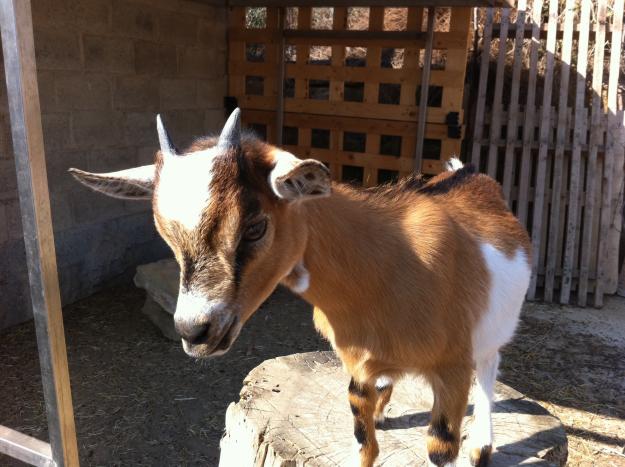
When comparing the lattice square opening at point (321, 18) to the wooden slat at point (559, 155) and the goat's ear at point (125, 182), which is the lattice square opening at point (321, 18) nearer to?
the wooden slat at point (559, 155)

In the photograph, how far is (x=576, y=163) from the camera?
598 centimetres

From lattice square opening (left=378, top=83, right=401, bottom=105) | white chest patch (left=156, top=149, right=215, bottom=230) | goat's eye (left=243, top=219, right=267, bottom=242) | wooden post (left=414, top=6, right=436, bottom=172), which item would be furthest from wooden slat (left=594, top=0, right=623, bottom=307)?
white chest patch (left=156, top=149, right=215, bottom=230)

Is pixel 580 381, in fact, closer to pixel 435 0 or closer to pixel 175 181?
pixel 435 0

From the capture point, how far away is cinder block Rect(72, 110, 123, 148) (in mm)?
5164

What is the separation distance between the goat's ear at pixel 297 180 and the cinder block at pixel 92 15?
4134 mm

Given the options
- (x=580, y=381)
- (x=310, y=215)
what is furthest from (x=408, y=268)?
(x=580, y=381)

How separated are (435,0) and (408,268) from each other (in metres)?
4.22

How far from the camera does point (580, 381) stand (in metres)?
4.64

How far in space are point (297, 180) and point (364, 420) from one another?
1163mm

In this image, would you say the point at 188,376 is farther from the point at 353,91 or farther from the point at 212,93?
the point at 353,91

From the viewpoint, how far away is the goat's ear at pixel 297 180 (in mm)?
1559

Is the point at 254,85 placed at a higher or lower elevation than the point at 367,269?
higher

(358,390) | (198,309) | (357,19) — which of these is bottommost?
(358,390)

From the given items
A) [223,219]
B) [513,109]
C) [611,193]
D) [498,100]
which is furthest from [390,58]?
[223,219]
